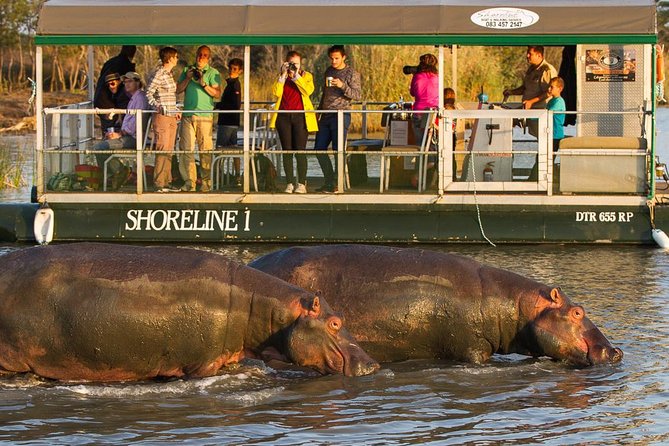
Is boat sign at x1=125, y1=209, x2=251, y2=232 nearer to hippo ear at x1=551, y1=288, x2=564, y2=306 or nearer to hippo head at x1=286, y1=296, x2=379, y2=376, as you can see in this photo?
hippo ear at x1=551, y1=288, x2=564, y2=306

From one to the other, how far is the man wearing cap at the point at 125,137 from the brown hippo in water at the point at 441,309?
659 centimetres

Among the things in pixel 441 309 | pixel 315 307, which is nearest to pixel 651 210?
pixel 441 309

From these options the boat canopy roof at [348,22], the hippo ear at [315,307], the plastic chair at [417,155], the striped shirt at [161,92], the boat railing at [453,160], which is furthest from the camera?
the striped shirt at [161,92]

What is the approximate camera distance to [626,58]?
17.1m

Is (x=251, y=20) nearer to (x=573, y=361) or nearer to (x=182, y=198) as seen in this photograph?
(x=182, y=198)

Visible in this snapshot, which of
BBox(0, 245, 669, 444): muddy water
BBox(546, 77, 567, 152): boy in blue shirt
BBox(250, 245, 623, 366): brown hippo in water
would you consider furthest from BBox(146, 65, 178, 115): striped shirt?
BBox(0, 245, 669, 444): muddy water

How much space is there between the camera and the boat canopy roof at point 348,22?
620 inches

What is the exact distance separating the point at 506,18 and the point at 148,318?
7888mm

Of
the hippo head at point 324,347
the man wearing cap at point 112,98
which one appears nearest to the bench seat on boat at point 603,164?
the man wearing cap at point 112,98

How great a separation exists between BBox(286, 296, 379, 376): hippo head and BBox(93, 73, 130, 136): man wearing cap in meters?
8.38

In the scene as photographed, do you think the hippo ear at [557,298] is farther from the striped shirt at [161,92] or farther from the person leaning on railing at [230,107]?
the person leaning on railing at [230,107]

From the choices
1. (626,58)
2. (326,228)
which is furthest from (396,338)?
(626,58)

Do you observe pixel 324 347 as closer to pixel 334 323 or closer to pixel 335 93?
pixel 334 323

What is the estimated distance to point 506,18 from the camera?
51.8 ft
